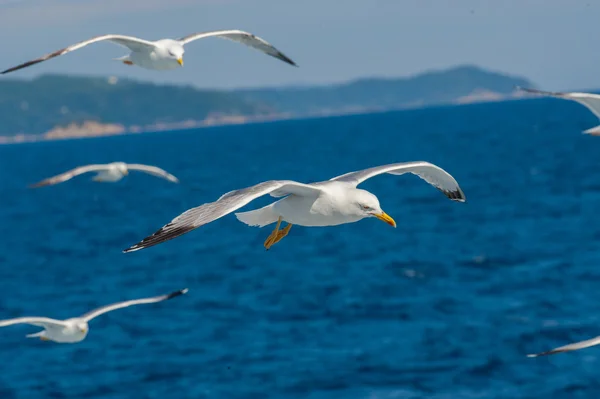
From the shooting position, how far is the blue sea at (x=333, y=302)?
24000 millimetres

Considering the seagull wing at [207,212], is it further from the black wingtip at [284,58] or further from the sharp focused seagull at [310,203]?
the black wingtip at [284,58]

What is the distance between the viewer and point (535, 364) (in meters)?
24.2

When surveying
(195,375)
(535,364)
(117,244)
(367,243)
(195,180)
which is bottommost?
(195,180)

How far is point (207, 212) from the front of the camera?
10.8m

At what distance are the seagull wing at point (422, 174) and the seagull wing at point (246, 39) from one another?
5800 millimetres

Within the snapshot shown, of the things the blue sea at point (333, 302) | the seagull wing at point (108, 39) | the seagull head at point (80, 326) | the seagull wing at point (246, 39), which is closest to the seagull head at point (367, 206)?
the seagull wing at point (108, 39)

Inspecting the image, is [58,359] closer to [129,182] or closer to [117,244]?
[117,244]

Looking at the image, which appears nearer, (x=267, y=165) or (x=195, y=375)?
(x=195, y=375)

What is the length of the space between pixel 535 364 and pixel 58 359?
41.8 feet

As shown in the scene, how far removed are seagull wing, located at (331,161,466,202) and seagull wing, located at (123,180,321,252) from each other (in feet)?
6.31

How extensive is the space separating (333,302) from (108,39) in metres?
16.5

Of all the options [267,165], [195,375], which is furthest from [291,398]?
[267,165]

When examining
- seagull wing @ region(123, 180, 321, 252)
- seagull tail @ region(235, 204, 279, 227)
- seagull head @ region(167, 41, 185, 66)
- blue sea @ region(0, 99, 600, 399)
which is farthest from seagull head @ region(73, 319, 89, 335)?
seagull wing @ region(123, 180, 321, 252)

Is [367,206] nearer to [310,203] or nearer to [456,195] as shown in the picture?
[310,203]
